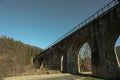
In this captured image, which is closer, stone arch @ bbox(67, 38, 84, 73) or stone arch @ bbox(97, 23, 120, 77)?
stone arch @ bbox(97, 23, 120, 77)

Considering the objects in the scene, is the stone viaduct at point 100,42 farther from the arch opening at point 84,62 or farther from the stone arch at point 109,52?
the arch opening at point 84,62

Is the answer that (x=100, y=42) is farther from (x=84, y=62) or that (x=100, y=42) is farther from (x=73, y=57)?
(x=84, y=62)

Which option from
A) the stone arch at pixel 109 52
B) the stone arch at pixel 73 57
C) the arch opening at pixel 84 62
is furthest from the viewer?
the arch opening at pixel 84 62

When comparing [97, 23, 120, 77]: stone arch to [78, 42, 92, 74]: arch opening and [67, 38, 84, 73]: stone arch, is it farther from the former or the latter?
[78, 42, 92, 74]: arch opening

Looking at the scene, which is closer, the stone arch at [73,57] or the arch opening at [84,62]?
the stone arch at [73,57]

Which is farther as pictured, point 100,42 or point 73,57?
point 73,57

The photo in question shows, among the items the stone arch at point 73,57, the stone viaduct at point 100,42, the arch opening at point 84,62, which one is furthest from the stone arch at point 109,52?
the arch opening at point 84,62

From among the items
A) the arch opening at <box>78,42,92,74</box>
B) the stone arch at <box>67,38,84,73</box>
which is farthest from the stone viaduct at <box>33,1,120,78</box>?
the arch opening at <box>78,42,92,74</box>

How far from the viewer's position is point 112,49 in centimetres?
1705

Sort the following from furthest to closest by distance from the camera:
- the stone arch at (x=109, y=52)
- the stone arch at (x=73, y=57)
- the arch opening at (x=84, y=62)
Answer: the arch opening at (x=84, y=62) → the stone arch at (x=73, y=57) → the stone arch at (x=109, y=52)

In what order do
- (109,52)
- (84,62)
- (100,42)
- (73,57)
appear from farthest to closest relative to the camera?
1. (84,62)
2. (73,57)
3. (100,42)
4. (109,52)

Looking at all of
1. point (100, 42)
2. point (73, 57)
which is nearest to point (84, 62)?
point (73, 57)

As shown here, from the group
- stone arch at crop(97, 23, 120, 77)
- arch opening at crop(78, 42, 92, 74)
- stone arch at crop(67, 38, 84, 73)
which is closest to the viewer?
stone arch at crop(97, 23, 120, 77)

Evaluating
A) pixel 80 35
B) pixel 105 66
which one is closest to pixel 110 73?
pixel 105 66
